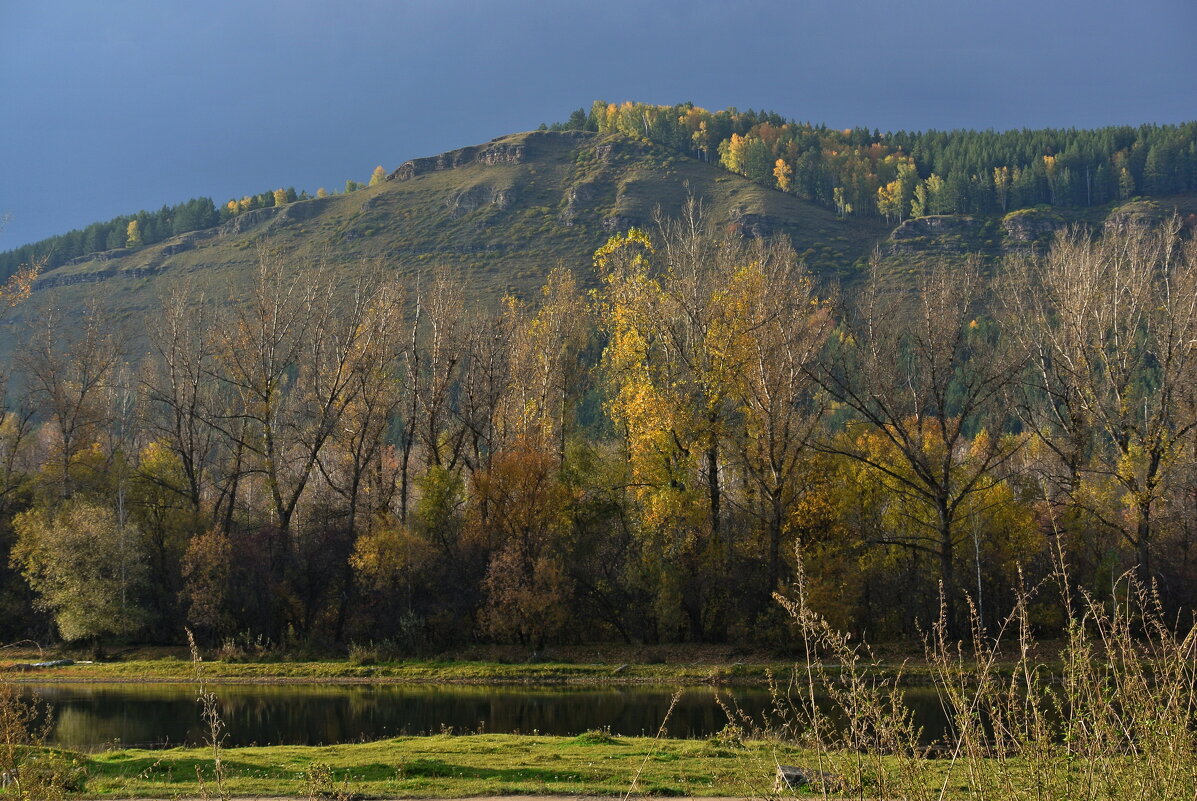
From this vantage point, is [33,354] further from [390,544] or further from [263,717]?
[263,717]

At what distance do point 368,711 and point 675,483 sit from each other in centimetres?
1844

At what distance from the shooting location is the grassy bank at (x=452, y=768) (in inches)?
636

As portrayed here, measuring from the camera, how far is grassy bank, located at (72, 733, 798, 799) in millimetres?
16156

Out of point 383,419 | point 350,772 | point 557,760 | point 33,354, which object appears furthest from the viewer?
point 33,354

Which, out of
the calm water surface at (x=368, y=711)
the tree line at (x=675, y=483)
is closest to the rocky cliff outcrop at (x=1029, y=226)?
the tree line at (x=675, y=483)

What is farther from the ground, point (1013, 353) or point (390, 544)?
point (1013, 353)

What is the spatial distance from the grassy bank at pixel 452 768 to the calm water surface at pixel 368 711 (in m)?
3.56

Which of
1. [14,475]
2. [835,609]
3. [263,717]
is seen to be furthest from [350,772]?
[14,475]

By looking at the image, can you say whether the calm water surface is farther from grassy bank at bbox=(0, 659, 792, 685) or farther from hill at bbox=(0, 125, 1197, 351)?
hill at bbox=(0, 125, 1197, 351)

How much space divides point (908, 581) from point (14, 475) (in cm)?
5014

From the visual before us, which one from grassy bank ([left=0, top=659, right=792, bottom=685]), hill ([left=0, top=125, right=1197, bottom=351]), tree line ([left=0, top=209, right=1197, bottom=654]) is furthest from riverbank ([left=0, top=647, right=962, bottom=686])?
hill ([left=0, top=125, right=1197, bottom=351])

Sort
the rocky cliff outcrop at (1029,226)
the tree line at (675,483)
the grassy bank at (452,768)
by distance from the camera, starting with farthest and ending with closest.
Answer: the rocky cliff outcrop at (1029,226)
the tree line at (675,483)
the grassy bank at (452,768)

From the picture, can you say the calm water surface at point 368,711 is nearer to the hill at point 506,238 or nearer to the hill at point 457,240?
the hill at point 506,238

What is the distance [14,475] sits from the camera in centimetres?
5431
